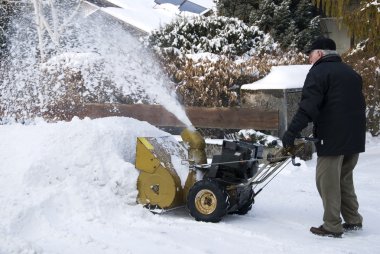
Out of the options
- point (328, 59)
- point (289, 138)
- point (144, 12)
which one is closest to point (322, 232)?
point (289, 138)

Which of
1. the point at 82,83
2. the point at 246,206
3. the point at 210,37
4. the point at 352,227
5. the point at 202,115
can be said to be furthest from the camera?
the point at 210,37

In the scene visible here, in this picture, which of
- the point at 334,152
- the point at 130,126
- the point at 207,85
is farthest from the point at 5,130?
the point at 207,85

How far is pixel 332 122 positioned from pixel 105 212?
2127 millimetres

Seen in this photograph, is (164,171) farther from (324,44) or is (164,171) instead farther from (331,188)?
(324,44)

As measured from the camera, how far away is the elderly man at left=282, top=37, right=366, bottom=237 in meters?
4.61

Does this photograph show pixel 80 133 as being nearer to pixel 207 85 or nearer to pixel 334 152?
pixel 334 152

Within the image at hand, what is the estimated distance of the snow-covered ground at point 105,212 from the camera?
4.17 metres

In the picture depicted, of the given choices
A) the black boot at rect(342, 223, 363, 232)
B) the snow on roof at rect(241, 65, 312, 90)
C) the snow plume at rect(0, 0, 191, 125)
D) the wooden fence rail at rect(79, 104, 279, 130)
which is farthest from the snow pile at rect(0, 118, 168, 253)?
the snow on roof at rect(241, 65, 312, 90)

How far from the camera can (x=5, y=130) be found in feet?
19.1

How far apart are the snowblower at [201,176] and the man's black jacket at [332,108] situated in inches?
13.0

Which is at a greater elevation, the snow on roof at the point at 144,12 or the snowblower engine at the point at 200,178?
the snow on roof at the point at 144,12

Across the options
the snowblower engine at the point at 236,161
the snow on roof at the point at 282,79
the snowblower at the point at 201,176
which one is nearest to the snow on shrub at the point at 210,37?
the snow on roof at the point at 282,79

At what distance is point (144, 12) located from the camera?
24125 millimetres

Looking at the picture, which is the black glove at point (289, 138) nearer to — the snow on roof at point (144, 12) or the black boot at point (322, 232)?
the black boot at point (322, 232)
